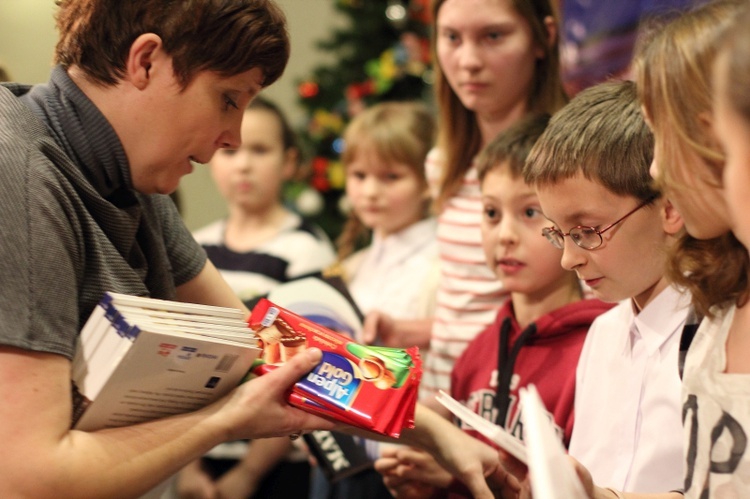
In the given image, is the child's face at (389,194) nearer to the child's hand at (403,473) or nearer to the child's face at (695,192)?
the child's hand at (403,473)

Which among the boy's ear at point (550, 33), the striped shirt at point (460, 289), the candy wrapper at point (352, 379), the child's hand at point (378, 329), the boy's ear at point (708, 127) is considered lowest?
the child's hand at point (378, 329)

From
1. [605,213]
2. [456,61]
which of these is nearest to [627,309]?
[605,213]

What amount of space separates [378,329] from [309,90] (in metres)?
2.78

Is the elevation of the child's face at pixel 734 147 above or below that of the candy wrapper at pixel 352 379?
above

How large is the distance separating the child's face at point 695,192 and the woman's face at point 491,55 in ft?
3.13

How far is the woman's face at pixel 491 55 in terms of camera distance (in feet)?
6.55

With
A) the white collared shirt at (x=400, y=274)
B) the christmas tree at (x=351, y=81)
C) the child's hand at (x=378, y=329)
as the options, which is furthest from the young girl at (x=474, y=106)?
the christmas tree at (x=351, y=81)

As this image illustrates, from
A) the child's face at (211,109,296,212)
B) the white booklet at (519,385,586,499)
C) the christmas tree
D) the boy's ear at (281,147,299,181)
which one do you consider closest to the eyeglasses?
the white booklet at (519,385,586,499)

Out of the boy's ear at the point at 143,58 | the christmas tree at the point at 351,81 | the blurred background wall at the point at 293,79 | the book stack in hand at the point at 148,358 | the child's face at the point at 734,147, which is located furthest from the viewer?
the blurred background wall at the point at 293,79

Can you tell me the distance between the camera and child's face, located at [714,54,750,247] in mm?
863

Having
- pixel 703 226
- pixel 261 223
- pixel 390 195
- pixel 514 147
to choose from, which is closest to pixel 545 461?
pixel 703 226

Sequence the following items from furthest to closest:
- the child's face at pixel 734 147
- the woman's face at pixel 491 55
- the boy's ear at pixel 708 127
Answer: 1. the woman's face at pixel 491 55
2. the boy's ear at pixel 708 127
3. the child's face at pixel 734 147

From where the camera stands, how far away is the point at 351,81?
15.3 ft

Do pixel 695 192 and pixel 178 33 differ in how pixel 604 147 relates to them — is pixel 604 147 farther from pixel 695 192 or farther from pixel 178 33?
pixel 178 33
